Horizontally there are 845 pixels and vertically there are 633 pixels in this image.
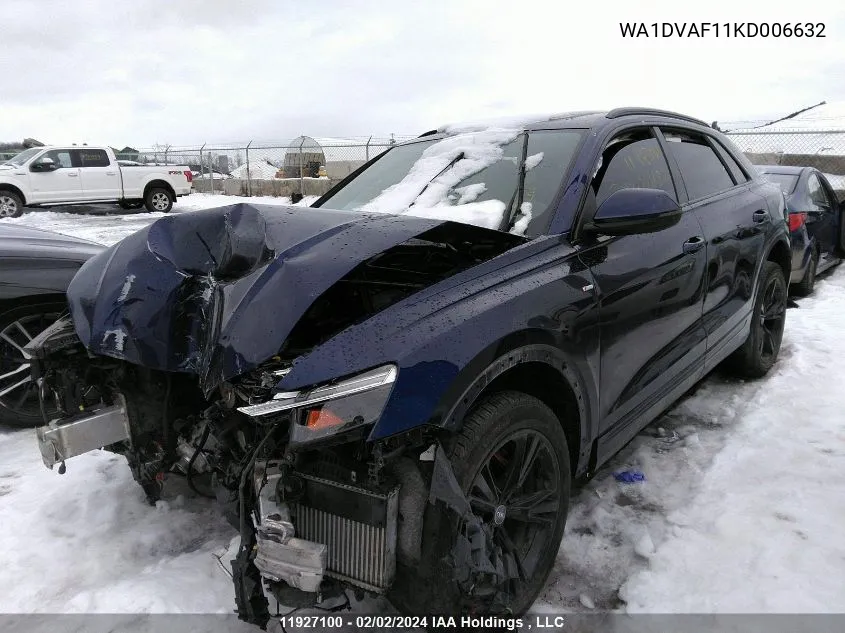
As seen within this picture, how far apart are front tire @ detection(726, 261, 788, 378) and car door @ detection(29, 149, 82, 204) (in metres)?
17.0

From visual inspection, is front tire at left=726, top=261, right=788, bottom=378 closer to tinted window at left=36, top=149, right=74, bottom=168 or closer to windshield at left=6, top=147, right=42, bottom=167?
tinted window at left=36, top=149, right=74, bottom=168

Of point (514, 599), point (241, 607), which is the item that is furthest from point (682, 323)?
point (241, 607)

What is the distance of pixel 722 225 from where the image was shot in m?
3.49

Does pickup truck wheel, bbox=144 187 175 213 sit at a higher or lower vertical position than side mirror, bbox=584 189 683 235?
lower

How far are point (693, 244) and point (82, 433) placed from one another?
9.48ft

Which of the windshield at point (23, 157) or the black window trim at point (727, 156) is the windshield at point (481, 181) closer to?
the black window trim at point (727, 156)

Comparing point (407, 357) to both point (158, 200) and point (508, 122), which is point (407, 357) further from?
point (158, 200)

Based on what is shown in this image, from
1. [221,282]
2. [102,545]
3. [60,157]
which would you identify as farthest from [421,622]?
[60,157]

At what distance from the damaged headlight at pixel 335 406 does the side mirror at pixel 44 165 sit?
17.5 m

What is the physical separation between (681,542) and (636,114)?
2.11 meters

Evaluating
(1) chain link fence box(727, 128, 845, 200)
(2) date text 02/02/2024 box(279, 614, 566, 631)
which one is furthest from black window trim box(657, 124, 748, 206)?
(1) chain link fence box(727, 128, 845, 200)

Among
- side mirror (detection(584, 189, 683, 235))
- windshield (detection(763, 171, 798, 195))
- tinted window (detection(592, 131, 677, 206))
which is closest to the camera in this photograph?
side mirror (detection(584, 189, 683, 235))

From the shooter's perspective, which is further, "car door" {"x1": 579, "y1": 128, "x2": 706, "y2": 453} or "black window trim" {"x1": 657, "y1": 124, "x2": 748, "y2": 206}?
"black window trim" {"x1": 657, "y1": 124, "x2": 748, "y2": 206}

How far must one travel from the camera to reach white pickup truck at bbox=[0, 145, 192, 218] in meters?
15.6
